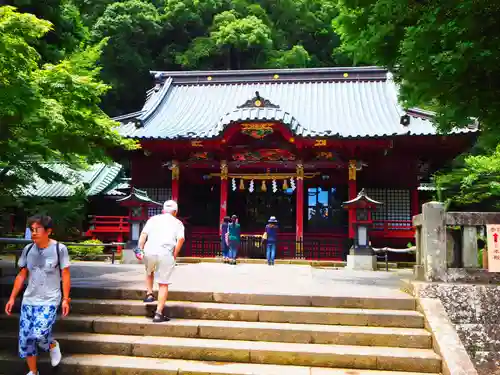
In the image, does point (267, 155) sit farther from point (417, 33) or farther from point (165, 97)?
point (417, 33)

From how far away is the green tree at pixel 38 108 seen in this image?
17.0 ft

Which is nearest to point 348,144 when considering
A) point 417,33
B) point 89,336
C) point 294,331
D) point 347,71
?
point 347,71

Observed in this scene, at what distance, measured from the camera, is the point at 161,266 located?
17.7 ft

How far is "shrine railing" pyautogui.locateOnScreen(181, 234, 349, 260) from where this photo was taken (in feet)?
48.1

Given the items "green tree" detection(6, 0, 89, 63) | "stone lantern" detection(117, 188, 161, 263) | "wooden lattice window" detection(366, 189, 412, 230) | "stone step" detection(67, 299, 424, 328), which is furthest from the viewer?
"wooden lattice window" detection(366, 189, 412, 230)

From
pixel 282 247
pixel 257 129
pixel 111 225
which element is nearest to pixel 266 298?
pixel 282 247

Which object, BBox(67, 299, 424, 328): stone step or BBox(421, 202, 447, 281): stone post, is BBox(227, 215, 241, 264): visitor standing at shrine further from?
BBox(421, 202, 447, 281): stone post

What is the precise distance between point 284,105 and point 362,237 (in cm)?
832

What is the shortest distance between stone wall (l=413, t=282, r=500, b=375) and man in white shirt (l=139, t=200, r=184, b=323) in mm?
3211

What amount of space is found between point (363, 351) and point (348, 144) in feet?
34.3

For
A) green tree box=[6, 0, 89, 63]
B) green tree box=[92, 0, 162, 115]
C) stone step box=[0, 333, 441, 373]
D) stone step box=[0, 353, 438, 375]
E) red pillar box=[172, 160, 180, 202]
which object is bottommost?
stone step box=[0, 353, 438, 375]

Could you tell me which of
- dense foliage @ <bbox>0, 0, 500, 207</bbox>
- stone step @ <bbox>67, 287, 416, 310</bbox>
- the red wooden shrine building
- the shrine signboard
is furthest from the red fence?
the shrine signboard

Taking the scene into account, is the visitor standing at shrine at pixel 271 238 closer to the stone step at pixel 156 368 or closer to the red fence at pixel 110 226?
Answer: the red fence at pixel 110 226

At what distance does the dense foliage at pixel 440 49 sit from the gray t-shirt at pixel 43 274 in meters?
4.69
